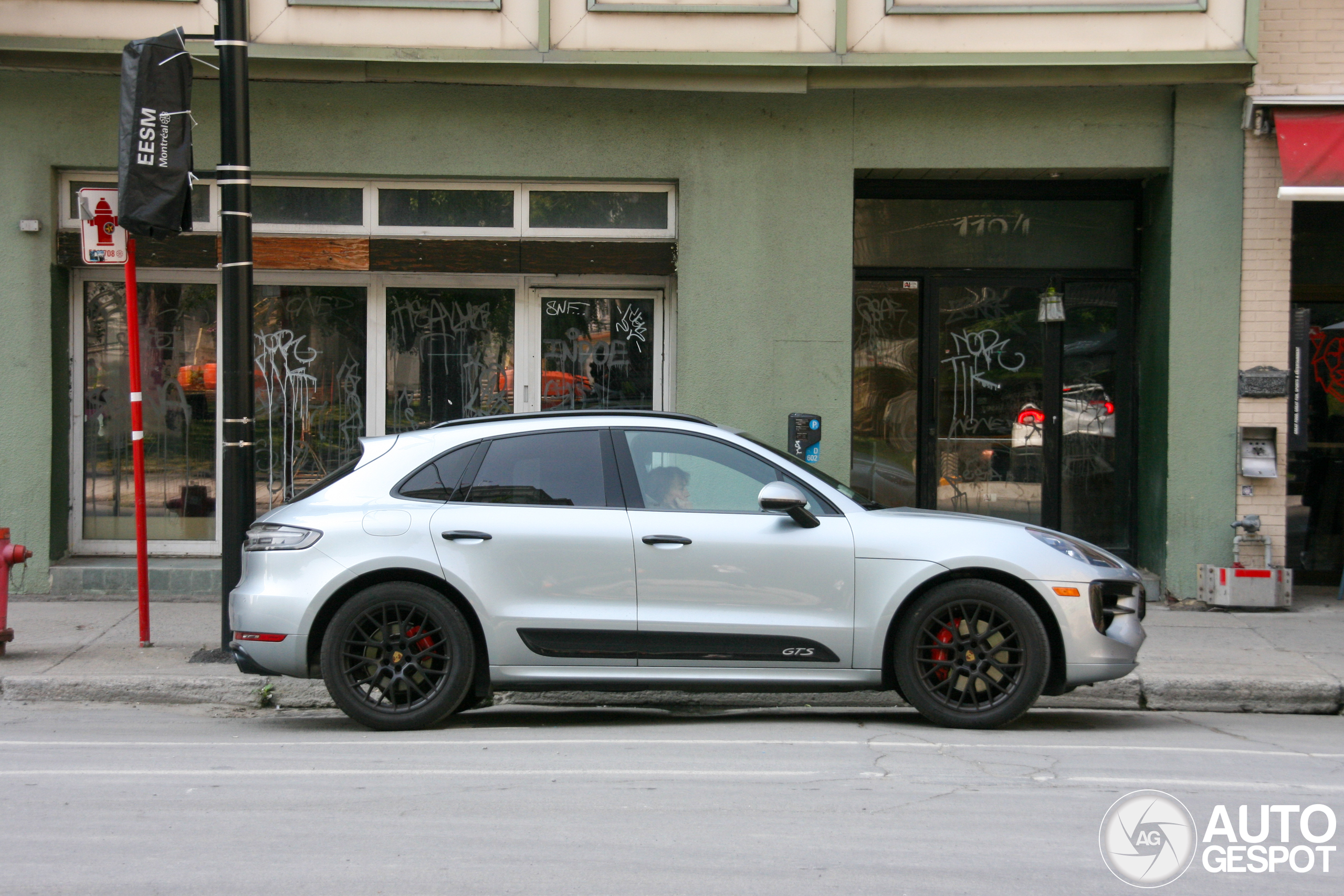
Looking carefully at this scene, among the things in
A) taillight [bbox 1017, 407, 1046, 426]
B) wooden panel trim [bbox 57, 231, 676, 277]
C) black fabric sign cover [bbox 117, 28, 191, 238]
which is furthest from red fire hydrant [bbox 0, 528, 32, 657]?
taillight [bbox 1017, 407, 1046, 426]

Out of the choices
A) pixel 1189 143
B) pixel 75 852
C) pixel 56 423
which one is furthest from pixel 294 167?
pixel 1189 143

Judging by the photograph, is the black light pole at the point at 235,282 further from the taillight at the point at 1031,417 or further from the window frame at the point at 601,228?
the taillight at the point at 1031,417

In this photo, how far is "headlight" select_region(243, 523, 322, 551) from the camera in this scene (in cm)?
616

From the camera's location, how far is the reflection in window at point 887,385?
11109 mm

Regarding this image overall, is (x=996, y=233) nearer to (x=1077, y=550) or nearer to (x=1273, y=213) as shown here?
(x=1273, y=213)

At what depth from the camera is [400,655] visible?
6145 millimetres

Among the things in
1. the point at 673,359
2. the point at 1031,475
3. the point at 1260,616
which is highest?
the point at 673,359

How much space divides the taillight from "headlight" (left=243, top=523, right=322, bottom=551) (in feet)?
23.6

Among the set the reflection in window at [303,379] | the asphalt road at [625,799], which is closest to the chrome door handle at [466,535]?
the asphalt road at [625,799]

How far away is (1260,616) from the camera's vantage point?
9695mm

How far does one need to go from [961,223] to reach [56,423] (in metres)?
8.42

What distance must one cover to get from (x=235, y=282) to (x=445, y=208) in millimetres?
2949

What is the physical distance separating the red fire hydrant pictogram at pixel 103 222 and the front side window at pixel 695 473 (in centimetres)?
428

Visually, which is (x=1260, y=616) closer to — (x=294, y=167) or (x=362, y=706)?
(x=362, y=706)
